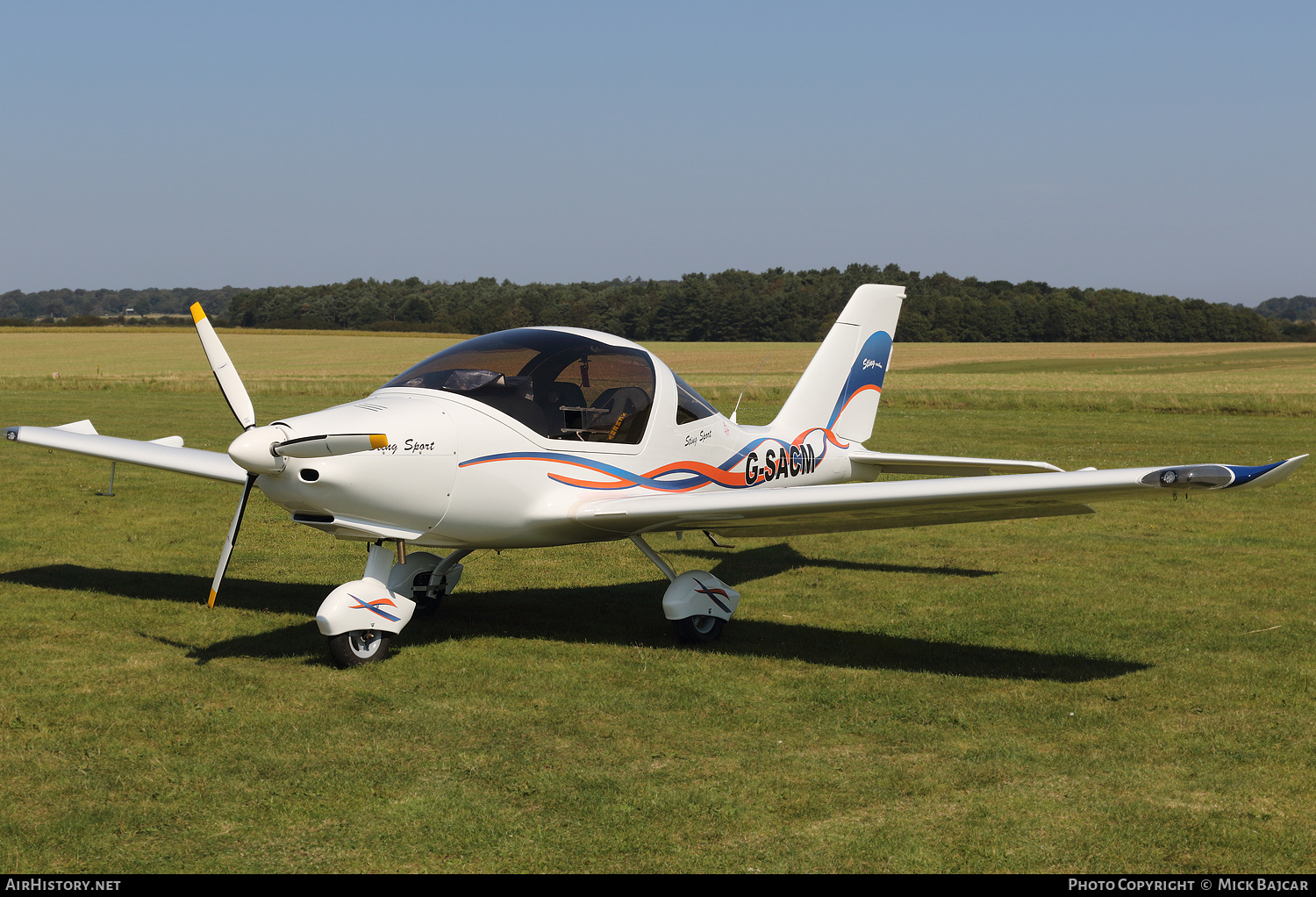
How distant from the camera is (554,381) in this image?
7.65 metres

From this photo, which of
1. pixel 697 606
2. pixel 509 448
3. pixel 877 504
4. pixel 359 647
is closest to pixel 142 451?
pixel 359 647

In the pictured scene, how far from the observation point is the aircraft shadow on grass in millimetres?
7445

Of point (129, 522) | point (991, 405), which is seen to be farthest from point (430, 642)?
point (991, 405)

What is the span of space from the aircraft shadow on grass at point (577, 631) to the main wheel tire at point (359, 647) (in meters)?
0.25

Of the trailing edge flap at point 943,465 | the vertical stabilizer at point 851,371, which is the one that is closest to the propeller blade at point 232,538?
the vertical stabilizer at point 851,371

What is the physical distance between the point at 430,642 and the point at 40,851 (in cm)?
368

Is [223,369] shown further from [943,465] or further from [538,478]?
[943,465]

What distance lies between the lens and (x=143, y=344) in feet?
238

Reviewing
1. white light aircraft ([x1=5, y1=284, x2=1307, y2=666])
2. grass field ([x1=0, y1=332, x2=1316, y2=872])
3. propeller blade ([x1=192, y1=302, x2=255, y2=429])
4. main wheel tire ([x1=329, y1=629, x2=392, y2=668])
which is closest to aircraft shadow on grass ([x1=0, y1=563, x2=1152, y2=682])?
grass field ([x1=0, y1=332, x2=1316, y2=872])

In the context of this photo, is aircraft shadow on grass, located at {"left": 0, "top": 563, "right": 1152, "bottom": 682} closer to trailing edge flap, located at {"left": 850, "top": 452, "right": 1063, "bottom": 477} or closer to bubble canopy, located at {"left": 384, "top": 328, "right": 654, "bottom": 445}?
bubble canopy, located at {"left": 384, "top": 328, "right": 654, "bottom": 445}

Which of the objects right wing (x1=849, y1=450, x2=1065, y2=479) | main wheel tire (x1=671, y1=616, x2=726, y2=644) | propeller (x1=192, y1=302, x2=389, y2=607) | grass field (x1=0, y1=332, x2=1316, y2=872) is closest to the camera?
grass field (x1=0, y1=332, x2=1316, y2=872)

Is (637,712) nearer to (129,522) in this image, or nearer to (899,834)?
(899,834)

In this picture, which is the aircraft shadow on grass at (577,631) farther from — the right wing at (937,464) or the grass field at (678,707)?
the right wing at (937,464)

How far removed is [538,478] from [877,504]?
2.24 metres
